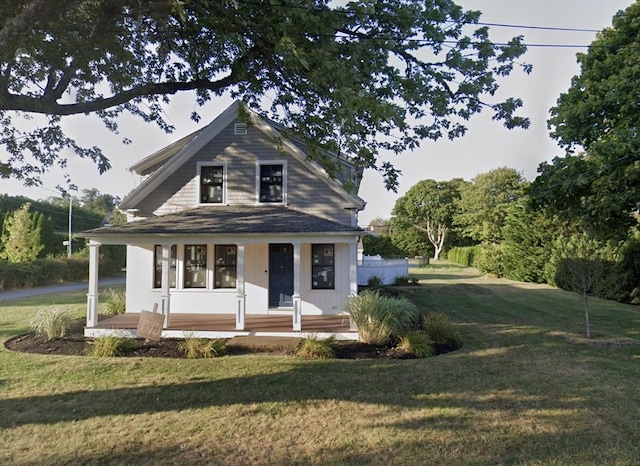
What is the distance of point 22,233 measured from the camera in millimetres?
26844

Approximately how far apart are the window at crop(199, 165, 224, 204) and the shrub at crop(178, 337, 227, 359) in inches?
221

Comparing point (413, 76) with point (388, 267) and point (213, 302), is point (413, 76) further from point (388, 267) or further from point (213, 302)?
point (388, 267)

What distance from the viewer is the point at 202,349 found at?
8148 mm

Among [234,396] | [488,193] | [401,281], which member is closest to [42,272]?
[401,281]

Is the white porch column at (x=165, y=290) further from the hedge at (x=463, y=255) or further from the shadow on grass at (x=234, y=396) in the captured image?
the hedge at (x=463, y=255)

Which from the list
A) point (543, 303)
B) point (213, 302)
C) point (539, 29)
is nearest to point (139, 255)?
point (213, 302)

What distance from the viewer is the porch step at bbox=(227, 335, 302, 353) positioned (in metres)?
8.66

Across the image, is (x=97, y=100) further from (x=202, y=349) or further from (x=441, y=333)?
(x=441, y=333)

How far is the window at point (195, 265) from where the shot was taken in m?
12.6

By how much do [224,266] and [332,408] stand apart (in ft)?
25.8

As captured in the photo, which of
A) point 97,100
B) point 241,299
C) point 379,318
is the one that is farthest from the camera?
point 241,299

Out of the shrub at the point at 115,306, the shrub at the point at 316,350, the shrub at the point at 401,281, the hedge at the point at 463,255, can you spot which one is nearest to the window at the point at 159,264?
the shrub at the point at 115,306

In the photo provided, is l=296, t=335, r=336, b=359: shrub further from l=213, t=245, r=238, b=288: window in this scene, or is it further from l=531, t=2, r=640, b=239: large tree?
l=531, t=2, r=640, b=239: large tree

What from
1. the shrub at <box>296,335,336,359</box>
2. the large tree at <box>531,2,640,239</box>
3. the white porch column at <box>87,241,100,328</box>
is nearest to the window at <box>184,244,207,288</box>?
the white porch column at <box>87,241,100,328</box>
